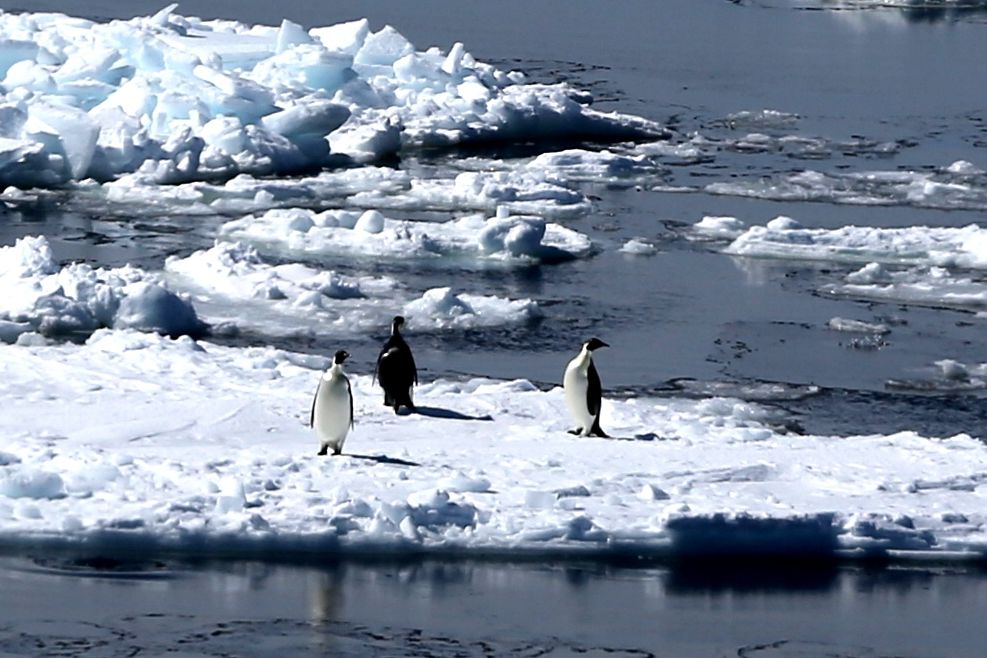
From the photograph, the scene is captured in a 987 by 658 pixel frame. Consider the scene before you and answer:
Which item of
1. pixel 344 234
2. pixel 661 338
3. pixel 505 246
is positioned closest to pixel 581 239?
pixel 505 246

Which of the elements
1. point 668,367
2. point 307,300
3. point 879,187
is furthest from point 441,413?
point 879,187

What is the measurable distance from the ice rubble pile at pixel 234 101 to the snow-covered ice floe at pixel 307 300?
165 inches

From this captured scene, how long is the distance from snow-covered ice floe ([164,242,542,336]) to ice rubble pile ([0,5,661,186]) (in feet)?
13.7

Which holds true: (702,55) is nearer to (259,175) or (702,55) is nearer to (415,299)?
(259,175)

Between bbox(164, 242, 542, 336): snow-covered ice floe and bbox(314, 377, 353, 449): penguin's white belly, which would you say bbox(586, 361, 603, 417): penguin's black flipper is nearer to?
bbox(314, 377, 353, 449): penguin's white belly

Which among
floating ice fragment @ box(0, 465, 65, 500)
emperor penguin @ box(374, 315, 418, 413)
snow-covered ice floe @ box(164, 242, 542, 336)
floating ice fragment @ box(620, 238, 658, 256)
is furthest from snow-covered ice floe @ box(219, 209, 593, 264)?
floating ice fragment @ box(0, 465, 65, 500)

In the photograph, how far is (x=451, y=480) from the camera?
27.3 ft

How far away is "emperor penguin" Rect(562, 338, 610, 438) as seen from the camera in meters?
9.55

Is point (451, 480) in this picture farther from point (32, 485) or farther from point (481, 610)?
point (32, 485)

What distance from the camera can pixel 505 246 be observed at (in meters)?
15.2

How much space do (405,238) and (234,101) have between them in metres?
4.91

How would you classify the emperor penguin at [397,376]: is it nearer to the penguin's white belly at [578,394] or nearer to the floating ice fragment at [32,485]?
the penguin's white belly at [578,394]

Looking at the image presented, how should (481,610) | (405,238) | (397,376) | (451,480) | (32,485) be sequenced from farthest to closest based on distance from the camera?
(405,238)
(397,376)
(451,480)
(32,485)
(481,610)

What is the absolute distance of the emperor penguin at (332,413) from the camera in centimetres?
874
